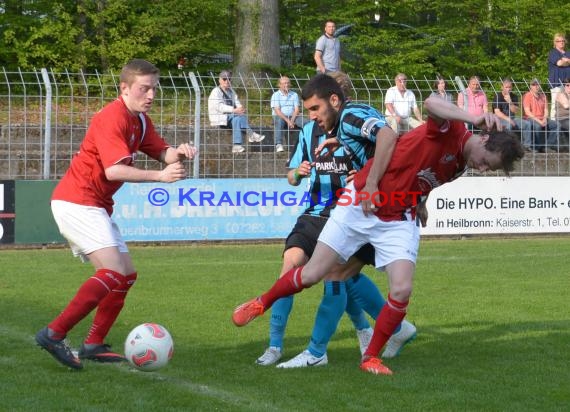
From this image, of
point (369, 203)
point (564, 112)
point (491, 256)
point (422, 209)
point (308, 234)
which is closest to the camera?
point (369, 203)

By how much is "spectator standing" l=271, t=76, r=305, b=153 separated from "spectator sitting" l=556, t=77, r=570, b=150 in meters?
4.85

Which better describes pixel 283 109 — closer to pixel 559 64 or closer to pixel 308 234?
pixel 559 64

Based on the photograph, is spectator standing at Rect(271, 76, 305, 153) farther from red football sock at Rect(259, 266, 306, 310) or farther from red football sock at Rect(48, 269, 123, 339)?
red football sock at Rect(48, 269, 123, 339)

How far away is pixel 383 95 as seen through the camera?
19.7 metres

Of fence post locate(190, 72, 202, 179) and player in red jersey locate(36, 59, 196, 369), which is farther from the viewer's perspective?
fence post locate(190, 72, 202, 179)

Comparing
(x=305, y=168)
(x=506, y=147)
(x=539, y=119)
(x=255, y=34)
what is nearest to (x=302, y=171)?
(x=305, y=168)

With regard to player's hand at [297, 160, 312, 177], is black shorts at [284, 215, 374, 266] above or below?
below

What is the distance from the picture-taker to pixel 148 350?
680 cm

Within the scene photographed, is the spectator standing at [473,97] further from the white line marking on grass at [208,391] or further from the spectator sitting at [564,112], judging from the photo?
the white line marking on grass at [208,391]

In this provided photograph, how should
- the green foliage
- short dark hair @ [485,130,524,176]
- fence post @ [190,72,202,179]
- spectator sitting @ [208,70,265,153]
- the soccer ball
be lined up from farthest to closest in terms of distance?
the green foliage
spectator sitting @ [208,70,265,153]
fence post @ [190,72,202,179]
the soccer ball
short dark hair @ [485,130,524,176]

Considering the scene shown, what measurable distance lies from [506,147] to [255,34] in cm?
1936

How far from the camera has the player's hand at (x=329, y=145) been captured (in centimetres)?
748

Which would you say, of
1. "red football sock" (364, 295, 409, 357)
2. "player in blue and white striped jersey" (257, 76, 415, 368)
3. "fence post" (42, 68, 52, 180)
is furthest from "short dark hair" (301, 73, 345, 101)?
"fence post" (42, 68, 52, 180)

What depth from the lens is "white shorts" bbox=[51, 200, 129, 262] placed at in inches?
277
